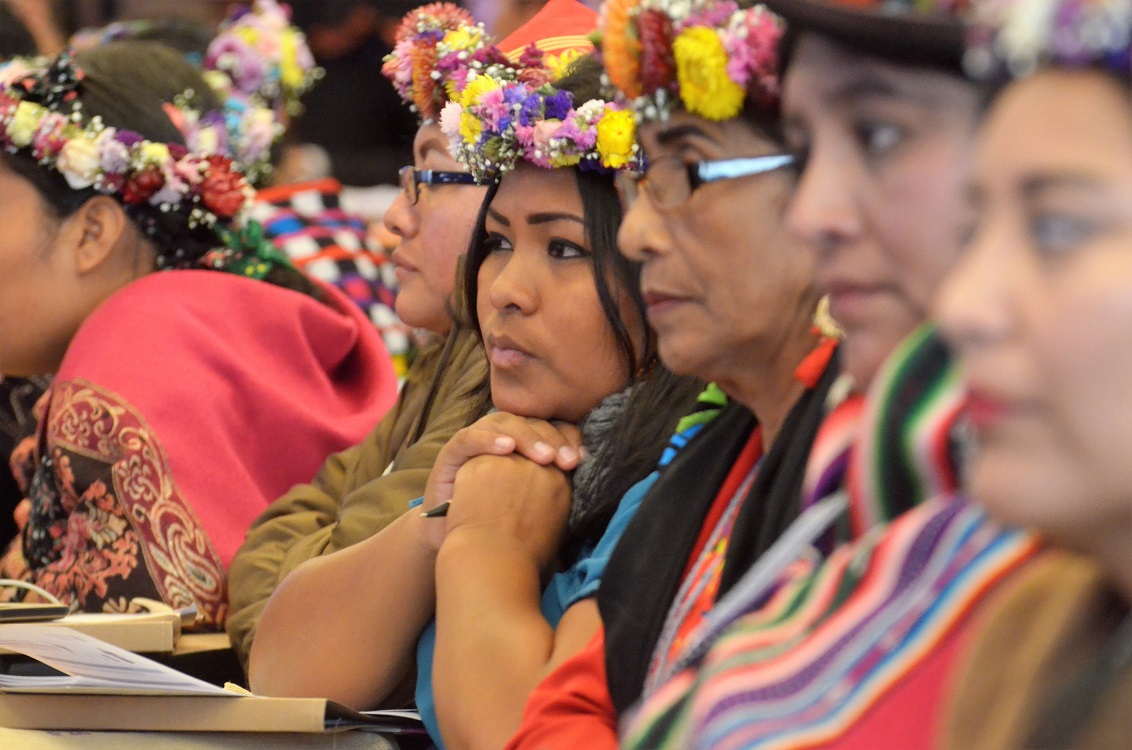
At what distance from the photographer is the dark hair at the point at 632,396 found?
211 centimetres

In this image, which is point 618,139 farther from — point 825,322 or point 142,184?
point 142,184

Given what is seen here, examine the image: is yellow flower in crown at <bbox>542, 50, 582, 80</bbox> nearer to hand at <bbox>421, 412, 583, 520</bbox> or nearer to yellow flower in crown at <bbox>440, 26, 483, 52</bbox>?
yellow flower in crown at <bbox>440, 26, 483, 52</bbox>

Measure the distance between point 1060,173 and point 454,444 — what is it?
1.35 meters

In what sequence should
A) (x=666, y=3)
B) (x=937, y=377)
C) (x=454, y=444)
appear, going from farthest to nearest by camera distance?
(x=454, y=444), (x=666, y=3), (x=937, y=377)

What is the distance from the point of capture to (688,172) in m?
1.60

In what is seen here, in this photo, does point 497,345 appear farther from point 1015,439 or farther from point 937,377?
point 1015,439

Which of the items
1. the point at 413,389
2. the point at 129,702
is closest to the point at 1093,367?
the point at 129,702

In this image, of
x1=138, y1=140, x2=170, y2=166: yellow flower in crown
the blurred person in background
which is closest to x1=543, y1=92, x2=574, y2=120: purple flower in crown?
x1=138, y1=140, x2=170, y2=166: yellow flower in crown

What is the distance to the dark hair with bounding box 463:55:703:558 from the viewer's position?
2.11 meters

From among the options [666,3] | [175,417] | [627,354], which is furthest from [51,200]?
[666,3]

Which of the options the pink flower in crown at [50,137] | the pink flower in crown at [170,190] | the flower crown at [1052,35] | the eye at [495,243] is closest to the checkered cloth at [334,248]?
the pink flower in crown at [170,190]

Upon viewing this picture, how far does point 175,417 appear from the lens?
2900 millimetres

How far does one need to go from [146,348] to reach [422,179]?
627 mm

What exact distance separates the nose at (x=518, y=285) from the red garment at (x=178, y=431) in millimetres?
915
